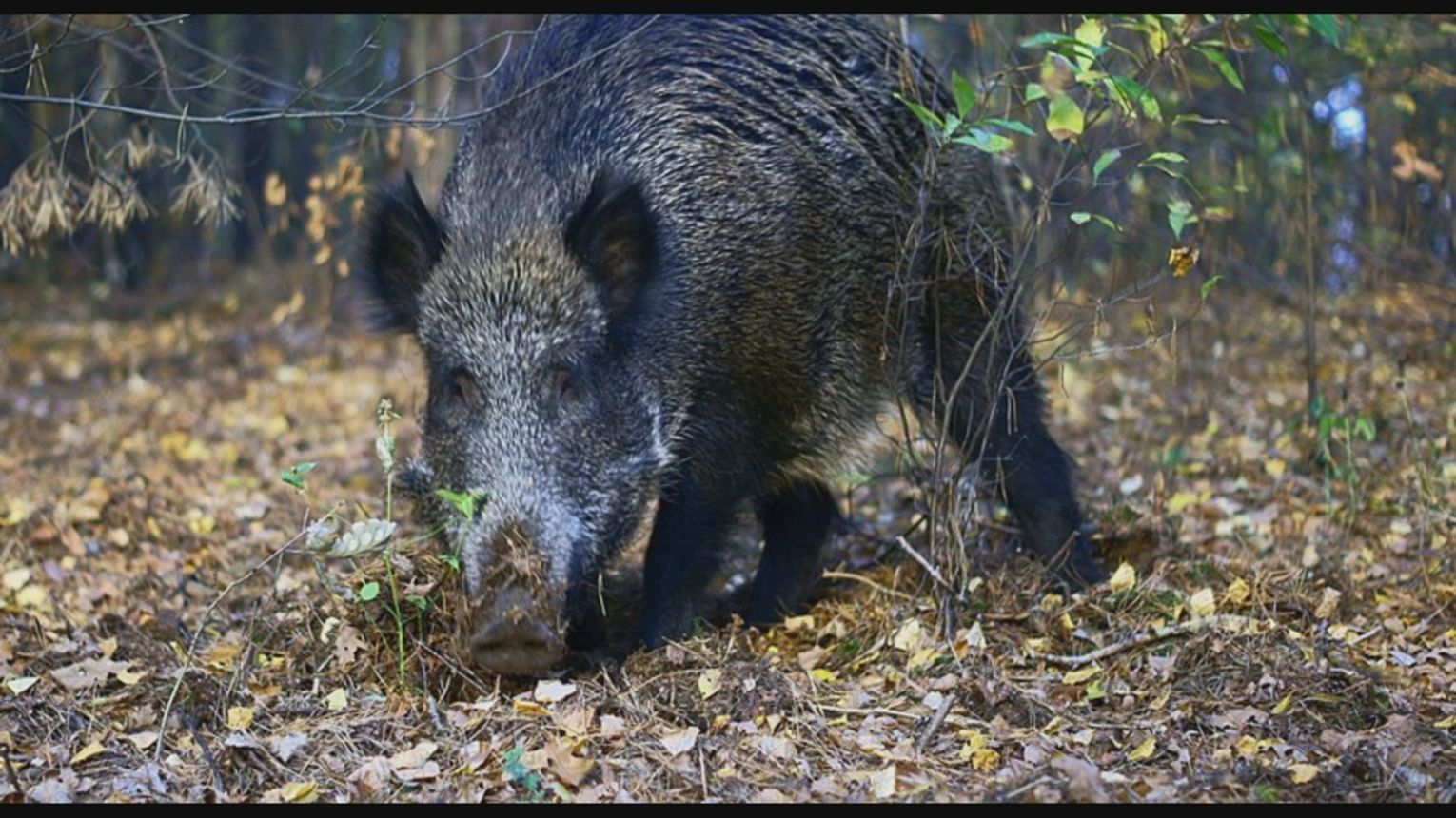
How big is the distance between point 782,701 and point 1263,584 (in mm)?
1633

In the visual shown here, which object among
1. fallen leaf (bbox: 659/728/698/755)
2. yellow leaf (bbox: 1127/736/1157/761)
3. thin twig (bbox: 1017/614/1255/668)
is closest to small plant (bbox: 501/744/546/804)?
fallen leaf (bbox: 659/728/698/755)

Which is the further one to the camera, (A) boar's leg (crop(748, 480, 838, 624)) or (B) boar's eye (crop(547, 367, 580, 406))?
(A) boar's leg (crop(748, 480, 838, 624))

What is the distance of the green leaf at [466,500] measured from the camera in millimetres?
4145

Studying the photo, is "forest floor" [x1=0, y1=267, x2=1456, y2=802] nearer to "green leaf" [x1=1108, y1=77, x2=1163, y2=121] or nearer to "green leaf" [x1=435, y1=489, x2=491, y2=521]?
"green leaf" [x1=435, y1=489, x2=491, y2=521]

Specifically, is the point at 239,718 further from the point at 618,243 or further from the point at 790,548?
the point at 790,548

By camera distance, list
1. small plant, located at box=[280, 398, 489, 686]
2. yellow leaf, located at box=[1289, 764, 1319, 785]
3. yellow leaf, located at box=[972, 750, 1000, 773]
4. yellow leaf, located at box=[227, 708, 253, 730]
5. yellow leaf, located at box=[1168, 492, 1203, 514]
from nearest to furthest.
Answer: yellow leaf, located at box=[1289, 764, 1319, 785] < yellow leaf, located at box=[972, 750, 1000, 773] < yellow leaf, located at box=[227, 708, 253, 730] < small plant, located at box=[280, 398, 489, 686] < yellow leaf, located at box=[1168, 492, 1203, 514]

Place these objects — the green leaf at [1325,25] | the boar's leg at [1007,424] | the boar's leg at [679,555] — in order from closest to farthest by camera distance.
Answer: the green leaf at [1325,25] < the boar's leg at [679,555] < the boar's leg at [1007,424]

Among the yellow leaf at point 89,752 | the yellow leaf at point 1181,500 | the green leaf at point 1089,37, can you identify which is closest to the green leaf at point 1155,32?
the green leaf at point 1089,37

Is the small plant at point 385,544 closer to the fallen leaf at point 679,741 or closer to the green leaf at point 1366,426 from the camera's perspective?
the fallen leaf at point 679,741

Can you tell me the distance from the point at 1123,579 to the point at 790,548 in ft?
3.98

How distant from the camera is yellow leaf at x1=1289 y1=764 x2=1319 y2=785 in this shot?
3385mm

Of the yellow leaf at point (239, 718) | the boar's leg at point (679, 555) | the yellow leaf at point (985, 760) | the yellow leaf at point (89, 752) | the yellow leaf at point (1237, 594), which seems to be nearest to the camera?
the yellow leaf at point (985, 760)

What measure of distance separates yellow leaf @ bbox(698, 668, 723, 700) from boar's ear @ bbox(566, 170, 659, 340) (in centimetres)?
107
